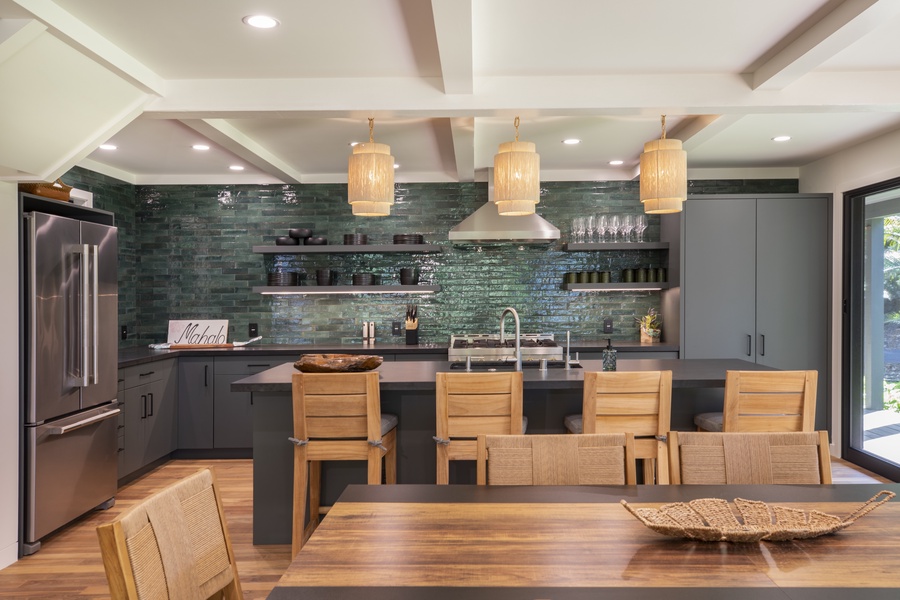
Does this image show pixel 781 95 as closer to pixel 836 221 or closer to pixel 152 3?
pixel 836 221

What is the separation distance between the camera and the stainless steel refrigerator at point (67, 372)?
3.55m

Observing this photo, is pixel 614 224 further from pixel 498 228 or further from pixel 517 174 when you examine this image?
pixel 517 174

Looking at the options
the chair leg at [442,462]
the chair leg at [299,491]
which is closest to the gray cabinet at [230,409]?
the chair leg at [299,491]

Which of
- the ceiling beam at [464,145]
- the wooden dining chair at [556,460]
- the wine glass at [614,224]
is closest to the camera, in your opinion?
the wooden dining chair at [556,460]

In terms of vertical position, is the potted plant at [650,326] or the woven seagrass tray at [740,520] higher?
the potted plant at [650,326]

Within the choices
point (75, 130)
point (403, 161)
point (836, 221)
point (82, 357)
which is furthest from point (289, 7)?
point (836, 221)

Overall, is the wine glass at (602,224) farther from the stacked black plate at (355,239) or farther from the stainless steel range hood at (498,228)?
the stacked black plate at (355,239)

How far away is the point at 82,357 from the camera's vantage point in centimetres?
388

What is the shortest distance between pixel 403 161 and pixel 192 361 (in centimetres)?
258

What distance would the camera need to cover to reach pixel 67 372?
3.80 meters

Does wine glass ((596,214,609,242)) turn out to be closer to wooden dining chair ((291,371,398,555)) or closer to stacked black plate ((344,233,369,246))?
stacked black plate ((344,233,369,246))

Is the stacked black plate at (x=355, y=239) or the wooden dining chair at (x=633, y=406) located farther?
the stacked black plate at (x=355, y=239)

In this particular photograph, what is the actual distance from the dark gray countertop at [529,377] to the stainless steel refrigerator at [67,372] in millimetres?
1120

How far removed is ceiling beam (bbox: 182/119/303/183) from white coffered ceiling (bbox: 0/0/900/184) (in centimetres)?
3
